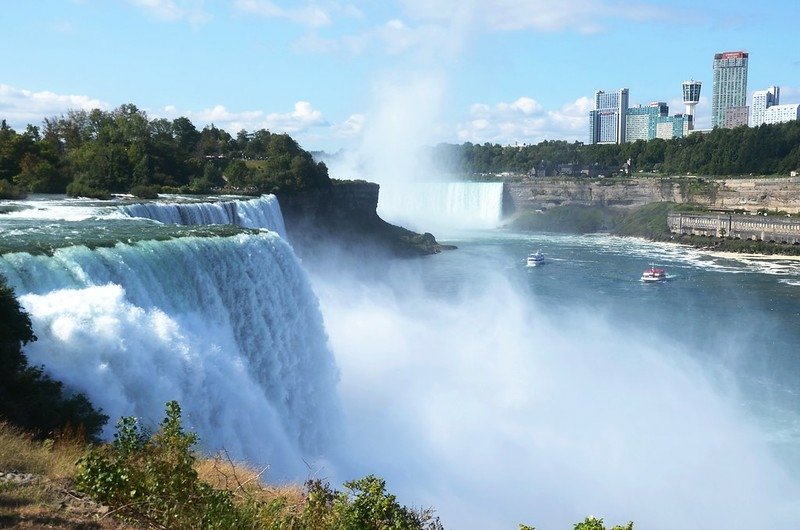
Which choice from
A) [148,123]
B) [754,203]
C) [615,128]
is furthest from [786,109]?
[148,123]

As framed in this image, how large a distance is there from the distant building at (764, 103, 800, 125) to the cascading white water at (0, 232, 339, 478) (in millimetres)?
166333

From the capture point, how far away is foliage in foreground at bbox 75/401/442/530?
509 centimetres

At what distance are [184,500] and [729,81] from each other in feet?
613

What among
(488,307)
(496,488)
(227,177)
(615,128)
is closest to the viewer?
(496,488)

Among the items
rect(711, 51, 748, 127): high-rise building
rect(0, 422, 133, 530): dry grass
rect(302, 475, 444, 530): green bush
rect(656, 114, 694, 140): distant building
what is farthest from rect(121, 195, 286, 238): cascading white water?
rect(711, 51, 748, 127): high-rise building

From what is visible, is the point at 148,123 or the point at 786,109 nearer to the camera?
the point at 148,123

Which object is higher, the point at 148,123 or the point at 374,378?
the point at 148,123

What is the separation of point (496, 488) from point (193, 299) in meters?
5.91

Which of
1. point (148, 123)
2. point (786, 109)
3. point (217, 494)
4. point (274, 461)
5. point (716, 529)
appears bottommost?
point (716, 529)

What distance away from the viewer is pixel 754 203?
185 ft

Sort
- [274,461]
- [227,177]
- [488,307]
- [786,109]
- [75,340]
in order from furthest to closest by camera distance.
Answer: [786,109] < [227,177] < [488,307] < [274,461] < [75,340]

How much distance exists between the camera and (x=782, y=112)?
6388 inches

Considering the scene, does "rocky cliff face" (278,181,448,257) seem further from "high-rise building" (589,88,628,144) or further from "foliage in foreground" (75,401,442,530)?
"high-rise building" (589,88,628,144)

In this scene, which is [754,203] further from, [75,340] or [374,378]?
[75,340]
